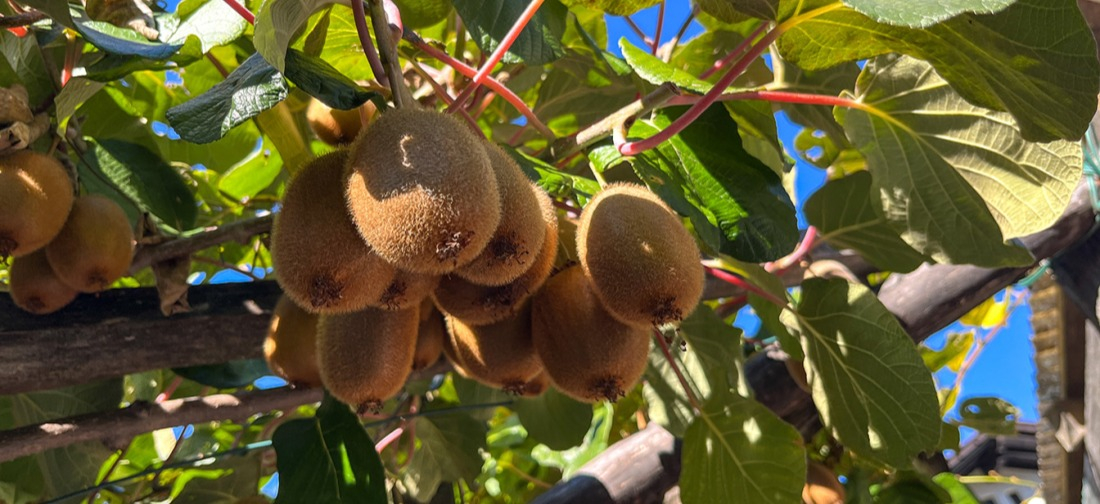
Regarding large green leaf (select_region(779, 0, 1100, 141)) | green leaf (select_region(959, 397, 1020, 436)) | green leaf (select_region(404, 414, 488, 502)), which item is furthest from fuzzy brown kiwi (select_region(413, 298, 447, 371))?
green leaf (select_region(959, 397, 1020, 436))

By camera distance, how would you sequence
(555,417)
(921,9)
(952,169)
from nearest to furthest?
(921,9) → (952,169) → (555,417)

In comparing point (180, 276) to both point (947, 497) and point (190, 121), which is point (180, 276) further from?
point (947, 497)

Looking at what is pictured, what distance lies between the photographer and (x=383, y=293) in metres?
0.74

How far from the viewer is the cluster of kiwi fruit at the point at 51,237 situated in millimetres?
917

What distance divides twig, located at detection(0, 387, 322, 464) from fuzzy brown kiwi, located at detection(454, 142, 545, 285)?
0.47m

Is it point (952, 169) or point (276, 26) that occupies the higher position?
point (276, 26)

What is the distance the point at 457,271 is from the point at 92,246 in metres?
0.51

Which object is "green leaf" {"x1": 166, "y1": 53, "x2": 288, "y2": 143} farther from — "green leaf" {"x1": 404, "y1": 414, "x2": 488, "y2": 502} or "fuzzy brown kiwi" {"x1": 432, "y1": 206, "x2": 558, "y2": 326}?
"green leaf" {"x1": 404, "y1": 414, "x2": 488, "y2": 502}

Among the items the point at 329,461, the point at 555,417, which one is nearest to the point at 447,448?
the point at 555,417

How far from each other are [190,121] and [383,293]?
0.74 ft

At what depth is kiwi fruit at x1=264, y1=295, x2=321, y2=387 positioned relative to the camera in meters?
0.95

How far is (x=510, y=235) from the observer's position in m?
0.70

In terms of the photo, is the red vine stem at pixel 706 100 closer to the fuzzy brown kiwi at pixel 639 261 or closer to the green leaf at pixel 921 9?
the fuzzy brown kiwi at pixel 639 261

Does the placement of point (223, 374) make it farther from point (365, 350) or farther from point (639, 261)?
point (639, 261)
